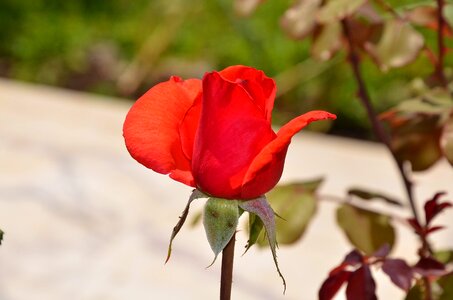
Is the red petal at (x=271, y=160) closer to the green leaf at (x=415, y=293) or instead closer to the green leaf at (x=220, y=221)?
the green leaf at (x=220, y=221)

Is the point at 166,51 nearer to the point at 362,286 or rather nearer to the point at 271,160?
the point at 362,286

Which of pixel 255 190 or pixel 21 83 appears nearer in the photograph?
pixel 255 190

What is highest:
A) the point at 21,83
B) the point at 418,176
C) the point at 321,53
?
the point at 21,83

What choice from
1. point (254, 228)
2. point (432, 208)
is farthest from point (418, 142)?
point (254, 228)

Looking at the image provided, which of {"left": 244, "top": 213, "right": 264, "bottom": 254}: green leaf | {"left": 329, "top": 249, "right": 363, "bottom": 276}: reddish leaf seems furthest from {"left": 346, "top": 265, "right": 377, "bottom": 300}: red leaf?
{"left": 244, "top": 213, "right": 264, "bottom": 254}: green leaf

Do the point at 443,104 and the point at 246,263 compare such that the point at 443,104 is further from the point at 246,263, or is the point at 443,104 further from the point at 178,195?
the point at 178,195

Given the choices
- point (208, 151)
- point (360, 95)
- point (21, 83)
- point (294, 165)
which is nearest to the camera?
point (208, 151)

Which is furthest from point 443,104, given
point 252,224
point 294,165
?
point 294,165
